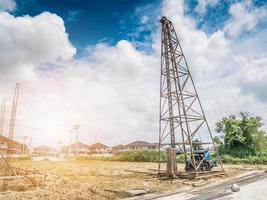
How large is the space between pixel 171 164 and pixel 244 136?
66.3 feet

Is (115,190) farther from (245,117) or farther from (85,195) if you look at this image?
(245,117)

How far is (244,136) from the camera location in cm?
3309

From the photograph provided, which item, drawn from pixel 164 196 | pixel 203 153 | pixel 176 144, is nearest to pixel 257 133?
pixel 203 153

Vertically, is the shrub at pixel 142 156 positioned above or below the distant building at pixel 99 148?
below

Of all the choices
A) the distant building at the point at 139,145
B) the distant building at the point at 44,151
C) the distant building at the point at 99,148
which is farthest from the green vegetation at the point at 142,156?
the distant building at the point at 44,151

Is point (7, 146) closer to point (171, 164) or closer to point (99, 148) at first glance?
point (171, 164)

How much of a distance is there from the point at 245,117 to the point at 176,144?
19219mm

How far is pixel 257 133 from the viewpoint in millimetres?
33000

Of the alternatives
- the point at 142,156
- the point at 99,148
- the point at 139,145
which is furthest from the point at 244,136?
the point at 99,148

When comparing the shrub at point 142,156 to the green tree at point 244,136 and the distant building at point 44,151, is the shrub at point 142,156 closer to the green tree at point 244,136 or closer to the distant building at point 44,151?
the green tree at point 244,136

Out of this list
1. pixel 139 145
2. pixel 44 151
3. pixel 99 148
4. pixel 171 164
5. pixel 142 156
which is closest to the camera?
pixel 171 164

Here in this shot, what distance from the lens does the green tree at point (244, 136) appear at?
106 ft

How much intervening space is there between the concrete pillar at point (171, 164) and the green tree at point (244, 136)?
728 inches

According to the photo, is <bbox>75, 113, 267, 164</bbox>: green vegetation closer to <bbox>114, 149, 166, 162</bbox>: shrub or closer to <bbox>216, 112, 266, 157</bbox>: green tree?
<bbox>216, 112, 266, 157</bbox>: green tree
